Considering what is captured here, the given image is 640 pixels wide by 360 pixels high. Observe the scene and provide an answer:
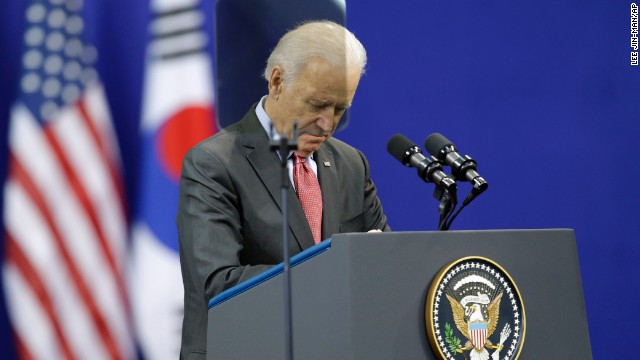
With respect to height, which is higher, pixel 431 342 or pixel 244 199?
pixel 244 199

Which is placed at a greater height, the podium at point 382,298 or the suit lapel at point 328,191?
the suit lapel at point 328,191

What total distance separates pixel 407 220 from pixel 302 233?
107cm

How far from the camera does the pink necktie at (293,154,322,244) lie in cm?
213

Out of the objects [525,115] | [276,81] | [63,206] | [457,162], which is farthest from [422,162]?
[525,115]

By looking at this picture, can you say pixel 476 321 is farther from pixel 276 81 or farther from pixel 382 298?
pixel 276 81

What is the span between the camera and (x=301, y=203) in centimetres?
213

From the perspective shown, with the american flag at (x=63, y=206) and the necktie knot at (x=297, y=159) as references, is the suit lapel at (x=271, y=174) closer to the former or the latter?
the necktie knot at (x=297, y=159)

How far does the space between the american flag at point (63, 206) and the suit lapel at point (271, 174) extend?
716 millimetres

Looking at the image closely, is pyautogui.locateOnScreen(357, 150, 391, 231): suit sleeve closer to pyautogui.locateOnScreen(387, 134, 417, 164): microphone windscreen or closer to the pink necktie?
the pink necktie

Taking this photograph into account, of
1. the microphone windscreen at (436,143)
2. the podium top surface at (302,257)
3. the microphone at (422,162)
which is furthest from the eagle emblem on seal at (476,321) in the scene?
the microphone windscreen at (436,143)

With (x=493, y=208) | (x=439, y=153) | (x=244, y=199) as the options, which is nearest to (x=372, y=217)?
(x=244, y=199)

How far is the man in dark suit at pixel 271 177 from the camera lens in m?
1.97

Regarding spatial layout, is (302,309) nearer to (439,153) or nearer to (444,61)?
(439,153)

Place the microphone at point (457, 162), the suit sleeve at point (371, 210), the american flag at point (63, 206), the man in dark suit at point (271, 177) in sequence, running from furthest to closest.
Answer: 1. the american flag at point (63, 206)
2. the suit sleeve at point (371, 210)
3. the man in dark suit at point (271, 177)
4. the microphone at point (457, 162)
